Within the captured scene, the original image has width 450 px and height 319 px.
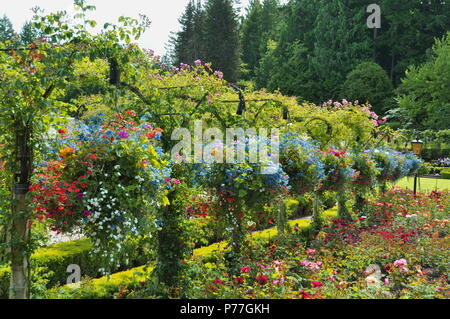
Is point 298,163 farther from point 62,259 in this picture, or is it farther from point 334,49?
point 334,49

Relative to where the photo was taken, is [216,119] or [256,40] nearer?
[216,119]

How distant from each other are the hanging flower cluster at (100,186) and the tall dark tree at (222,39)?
25.5m

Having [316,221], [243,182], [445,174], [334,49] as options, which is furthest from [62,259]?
[334,49]

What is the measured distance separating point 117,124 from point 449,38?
980 inches

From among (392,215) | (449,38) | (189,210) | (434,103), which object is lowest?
(392,215)

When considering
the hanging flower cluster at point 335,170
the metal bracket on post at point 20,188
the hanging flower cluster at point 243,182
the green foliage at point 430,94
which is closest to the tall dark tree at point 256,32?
the green foliage at point 430,94

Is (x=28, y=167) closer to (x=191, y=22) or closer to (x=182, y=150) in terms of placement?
(x=182, y=150)

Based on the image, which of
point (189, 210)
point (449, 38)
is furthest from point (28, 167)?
point (449, 38)

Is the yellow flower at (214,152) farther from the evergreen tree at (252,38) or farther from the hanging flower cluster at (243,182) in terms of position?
the evergreen tree at (252,38)

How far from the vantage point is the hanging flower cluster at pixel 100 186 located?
2.82 m

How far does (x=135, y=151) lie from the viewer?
9.66 feet

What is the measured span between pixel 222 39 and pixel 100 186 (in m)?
27.2

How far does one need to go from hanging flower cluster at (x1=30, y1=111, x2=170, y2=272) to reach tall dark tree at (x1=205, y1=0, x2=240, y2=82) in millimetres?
25461

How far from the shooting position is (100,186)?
287cm
